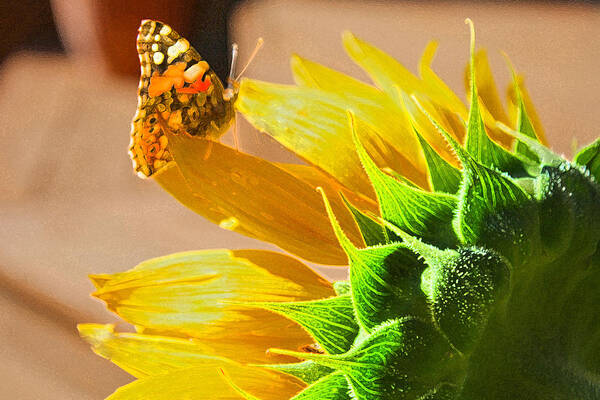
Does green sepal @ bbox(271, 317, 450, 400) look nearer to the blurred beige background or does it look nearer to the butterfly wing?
the butterfly wing

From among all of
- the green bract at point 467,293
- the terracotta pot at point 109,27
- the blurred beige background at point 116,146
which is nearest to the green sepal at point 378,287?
the green bract at point 467,293

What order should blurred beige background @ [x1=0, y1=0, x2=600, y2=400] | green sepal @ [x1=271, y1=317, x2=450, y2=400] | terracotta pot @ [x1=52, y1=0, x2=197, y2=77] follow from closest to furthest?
green sepal @ [x1=271, y1=317, x2=450, y2=400], blurred beige background @ [x1=0, y1=0, x2=600, y2=400], terracotta pot @ [x1=52, y1=0, x2=197, y2=77]

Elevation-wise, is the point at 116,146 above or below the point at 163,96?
below

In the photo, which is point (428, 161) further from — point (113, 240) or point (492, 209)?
point (113, 240)

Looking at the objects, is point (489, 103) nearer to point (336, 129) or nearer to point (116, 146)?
point (336, 129)

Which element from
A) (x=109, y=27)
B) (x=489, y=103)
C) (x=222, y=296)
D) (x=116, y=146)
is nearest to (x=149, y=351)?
(x=222, y=296)

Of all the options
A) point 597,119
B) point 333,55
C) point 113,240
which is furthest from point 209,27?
point 597,119

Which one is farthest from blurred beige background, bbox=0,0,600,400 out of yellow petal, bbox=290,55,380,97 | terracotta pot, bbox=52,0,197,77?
yellow petal, bbox=290,55,380,97
